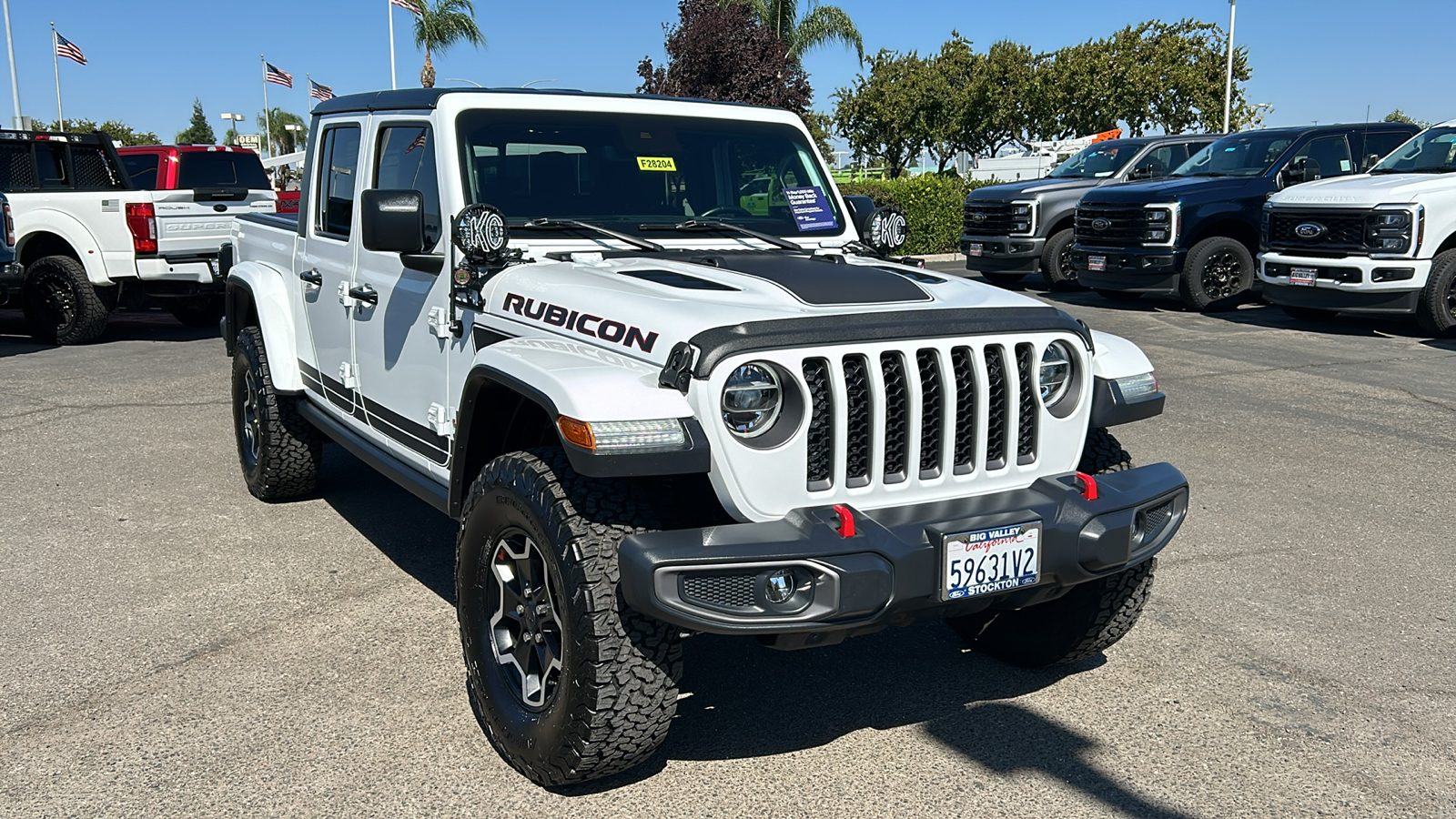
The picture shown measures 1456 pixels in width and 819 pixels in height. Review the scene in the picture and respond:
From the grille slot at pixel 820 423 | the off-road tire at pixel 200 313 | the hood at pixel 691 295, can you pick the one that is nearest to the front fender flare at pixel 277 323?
the hood at pixel 691 295

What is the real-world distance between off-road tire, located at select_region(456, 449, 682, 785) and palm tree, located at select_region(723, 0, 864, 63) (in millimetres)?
33430

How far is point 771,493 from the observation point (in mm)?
3094

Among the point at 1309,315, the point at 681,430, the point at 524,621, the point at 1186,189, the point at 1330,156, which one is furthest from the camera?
the point at 1330,156

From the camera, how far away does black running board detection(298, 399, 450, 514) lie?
4.30 meters

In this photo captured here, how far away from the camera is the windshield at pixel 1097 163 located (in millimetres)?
16812

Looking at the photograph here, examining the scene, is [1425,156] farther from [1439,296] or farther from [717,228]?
[717,228]

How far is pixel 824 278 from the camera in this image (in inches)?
142

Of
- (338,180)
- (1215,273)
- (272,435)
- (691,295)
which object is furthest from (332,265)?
(1215,273)

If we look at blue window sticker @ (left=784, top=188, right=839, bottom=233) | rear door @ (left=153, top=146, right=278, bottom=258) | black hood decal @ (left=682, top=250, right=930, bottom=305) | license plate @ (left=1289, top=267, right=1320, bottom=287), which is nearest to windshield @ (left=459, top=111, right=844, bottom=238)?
blue window sticker @ (left=784, top=188, right=839, bottom=233)

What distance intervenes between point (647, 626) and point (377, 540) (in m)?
2.88

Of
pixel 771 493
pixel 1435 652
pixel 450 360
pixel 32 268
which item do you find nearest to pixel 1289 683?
pixel 1435 652

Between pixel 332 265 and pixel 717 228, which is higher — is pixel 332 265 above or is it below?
below

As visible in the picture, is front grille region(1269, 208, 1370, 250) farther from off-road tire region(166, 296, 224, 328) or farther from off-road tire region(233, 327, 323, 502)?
off-road tire region(166, 296, 224, 328)

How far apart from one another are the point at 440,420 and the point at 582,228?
820mm
